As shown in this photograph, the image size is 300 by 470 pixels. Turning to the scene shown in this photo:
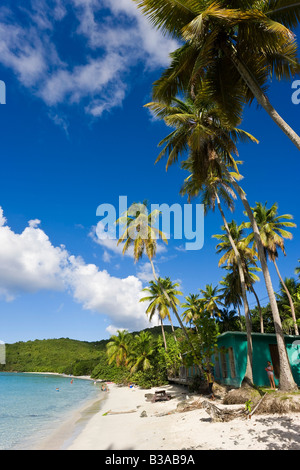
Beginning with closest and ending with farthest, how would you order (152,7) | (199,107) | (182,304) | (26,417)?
(152,7) < (199,107) < (26,417) < (182,304)

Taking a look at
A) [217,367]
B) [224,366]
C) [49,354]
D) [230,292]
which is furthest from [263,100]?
[49,354]

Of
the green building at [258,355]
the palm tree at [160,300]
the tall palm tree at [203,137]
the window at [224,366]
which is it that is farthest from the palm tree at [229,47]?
the palm tree at [160,300]

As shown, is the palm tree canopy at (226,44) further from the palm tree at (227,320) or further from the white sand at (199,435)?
the palm tree at (227,320)

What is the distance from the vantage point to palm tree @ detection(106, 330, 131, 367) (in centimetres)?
4394

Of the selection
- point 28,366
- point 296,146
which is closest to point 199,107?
point 296,146

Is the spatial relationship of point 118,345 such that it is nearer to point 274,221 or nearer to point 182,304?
point 182,304

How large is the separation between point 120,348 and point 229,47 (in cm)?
4417

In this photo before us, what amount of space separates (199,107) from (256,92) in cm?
701

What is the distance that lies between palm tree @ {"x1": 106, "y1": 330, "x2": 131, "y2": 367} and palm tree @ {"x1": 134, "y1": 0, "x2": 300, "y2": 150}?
42.0 metres

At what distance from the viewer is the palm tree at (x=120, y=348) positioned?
1730 inches

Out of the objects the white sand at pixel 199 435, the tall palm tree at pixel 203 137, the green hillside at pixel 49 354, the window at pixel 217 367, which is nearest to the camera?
the white sand at pixel 199 435

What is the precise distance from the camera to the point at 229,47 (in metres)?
8.28

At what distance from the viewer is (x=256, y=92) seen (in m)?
7.54

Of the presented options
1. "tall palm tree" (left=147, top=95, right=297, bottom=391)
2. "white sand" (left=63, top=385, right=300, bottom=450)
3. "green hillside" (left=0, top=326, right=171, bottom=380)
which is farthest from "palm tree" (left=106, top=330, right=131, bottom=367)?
"green hillside" (left=0, top=326, right=171, bottom=380)
